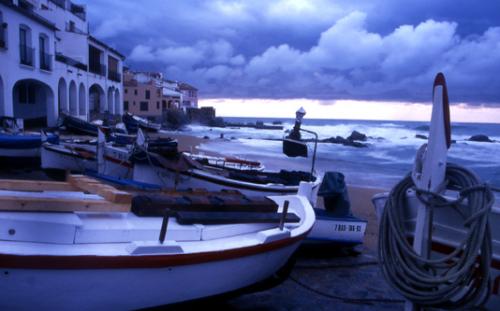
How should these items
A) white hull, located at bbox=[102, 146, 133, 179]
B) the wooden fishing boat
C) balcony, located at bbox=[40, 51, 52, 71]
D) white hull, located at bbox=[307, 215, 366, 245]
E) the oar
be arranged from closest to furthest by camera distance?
the oar < white hull, located at bbox=[307, 215, 366, 245] < white hull, located at bbox=[102, 146, 133, 179] < the wooden fishing boat < balcony, located at bbox=[40, 51, 52, 71]

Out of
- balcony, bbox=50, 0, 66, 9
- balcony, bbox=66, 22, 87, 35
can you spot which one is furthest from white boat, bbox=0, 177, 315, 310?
balcony, bbox=50, 0, 66, 9

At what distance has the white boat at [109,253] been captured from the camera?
124 inches

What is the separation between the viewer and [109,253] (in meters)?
3.33

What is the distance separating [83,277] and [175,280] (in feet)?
2.44

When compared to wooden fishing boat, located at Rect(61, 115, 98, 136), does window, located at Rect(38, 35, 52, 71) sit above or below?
above

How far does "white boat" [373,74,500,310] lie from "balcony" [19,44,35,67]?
22.8m

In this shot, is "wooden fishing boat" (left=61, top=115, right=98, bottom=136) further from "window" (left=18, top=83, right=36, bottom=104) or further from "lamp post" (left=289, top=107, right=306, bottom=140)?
"lamp post" (left=289, top=107, right=306, bottom=140)

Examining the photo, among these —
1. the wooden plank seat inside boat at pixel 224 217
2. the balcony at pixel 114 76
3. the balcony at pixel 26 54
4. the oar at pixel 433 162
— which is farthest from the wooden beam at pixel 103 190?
the balcony at pixel 114 76

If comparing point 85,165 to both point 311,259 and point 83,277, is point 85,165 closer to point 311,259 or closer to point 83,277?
point 311,259

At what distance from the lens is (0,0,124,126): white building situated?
20859 millimetres

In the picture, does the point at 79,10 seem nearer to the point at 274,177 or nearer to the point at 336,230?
the point at 274,177

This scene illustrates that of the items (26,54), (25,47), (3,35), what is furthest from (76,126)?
(3,35)

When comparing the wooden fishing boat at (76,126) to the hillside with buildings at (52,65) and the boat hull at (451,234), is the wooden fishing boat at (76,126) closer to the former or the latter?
the hillside with buildings at (52,65)

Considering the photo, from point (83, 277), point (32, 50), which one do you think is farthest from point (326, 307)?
point (32, 50)
